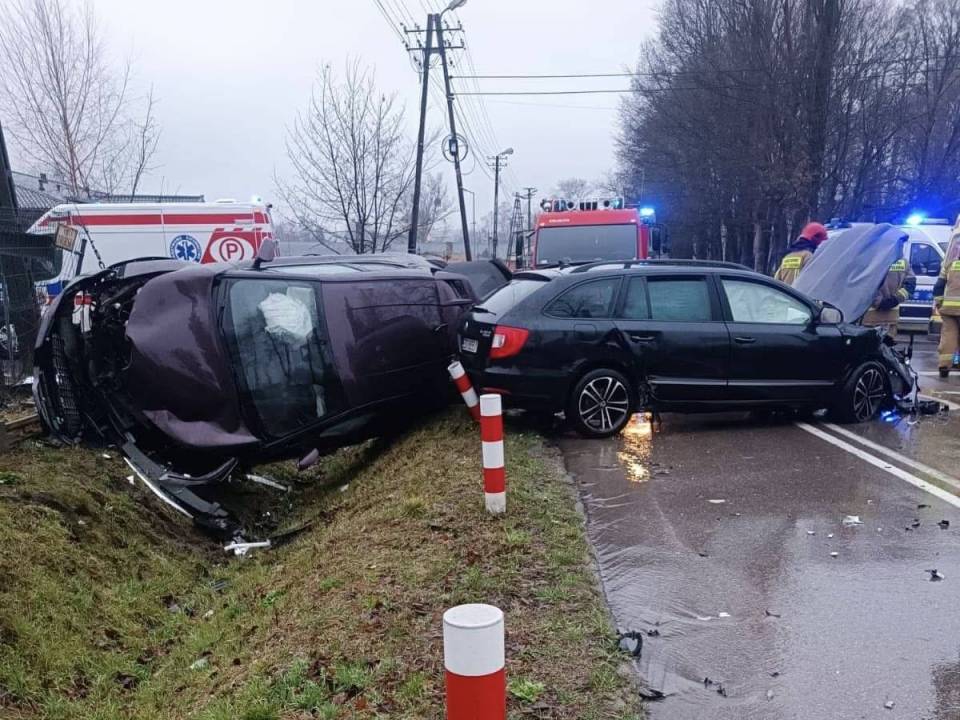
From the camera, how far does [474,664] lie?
1909mm

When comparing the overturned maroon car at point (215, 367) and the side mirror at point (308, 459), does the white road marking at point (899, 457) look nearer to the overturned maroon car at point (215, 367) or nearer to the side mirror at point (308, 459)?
the overturned maroon car at point (215, 367)

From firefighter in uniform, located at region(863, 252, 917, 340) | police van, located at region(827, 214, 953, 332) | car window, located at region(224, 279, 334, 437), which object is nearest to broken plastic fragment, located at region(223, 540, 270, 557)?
car window, located at region(224, 279, 334, 437)

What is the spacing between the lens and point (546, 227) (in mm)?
15109

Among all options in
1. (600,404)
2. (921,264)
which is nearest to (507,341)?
(600,404)

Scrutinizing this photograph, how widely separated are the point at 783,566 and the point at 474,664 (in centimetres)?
302

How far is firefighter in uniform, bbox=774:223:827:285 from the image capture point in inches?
437

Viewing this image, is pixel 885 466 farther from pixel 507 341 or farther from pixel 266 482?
pixel 266 482

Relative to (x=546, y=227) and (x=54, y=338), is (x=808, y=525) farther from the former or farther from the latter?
(x=546, y=227)

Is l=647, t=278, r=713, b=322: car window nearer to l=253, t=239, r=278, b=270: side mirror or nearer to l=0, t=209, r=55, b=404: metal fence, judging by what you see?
l=253, t=239, r=278, b=270: side mirror

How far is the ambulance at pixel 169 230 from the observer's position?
518 inches

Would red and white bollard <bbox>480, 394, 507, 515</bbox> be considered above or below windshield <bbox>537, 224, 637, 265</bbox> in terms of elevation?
below

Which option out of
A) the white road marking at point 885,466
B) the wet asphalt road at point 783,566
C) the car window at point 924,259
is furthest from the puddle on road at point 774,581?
the car window at point 924,259

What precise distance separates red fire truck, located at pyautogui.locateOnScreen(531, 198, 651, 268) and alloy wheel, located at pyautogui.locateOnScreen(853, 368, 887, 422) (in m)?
7.20

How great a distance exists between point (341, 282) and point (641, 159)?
119ft
